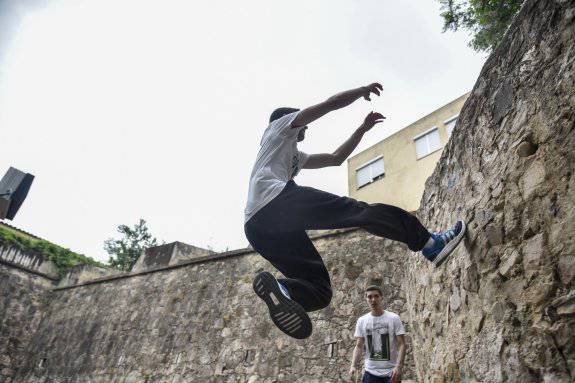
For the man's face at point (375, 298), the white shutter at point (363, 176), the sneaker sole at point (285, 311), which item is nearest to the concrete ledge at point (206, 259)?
the man's face at point (375, 298)

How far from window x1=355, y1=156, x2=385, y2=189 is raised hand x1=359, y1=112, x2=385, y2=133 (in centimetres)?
1357

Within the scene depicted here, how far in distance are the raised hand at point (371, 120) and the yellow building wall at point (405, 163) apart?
459 inches

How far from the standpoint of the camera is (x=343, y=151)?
288 centimetres

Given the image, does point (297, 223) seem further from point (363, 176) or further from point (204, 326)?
point (363, 176)

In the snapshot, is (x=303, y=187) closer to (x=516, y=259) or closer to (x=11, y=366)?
(x=516, y=259)

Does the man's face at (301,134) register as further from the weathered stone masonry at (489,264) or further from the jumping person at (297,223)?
the weathered stone masonry at (489,264)

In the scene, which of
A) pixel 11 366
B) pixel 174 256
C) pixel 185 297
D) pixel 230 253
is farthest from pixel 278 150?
pixel 11 366

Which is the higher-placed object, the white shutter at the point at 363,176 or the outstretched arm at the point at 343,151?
the white shutter at the point at 363,176

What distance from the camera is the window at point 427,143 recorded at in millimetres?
14195

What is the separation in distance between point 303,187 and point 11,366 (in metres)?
11.8

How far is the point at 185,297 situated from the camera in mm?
7711

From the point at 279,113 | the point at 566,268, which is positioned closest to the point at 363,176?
the point at 279,113

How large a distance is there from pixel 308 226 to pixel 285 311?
492 millimetres

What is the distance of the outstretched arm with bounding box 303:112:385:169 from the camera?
2.79 metres
